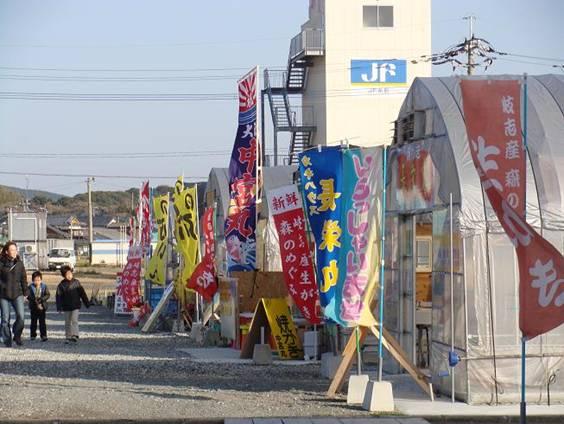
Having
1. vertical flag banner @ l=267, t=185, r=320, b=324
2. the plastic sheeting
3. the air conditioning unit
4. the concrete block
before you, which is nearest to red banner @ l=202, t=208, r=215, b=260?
the concrete block

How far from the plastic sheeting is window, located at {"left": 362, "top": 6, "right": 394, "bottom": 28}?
39.3 meters

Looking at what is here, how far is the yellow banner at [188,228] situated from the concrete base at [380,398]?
11437 mm

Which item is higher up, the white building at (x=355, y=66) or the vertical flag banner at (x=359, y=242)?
the white building at (x=355, y=66)

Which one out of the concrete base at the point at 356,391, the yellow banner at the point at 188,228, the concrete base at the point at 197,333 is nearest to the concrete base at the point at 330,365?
the concrete base at the point at 356,391

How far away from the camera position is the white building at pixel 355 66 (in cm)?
5097

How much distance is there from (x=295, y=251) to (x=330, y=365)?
7.01 ft

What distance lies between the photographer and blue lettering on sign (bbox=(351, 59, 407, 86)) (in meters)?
52.2

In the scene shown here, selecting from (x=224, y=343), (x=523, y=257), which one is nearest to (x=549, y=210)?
(x=523, y=257)

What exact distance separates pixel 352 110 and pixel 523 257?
43406mm

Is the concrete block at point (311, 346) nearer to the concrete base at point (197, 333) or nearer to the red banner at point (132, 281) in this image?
the concrete base at point (197, 333)

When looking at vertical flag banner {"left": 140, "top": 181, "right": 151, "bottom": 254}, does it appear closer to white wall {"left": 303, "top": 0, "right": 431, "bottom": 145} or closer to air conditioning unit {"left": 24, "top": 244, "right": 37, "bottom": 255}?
white wall {"left": 303, "top": 0, "right": 431, "bottom": 145}

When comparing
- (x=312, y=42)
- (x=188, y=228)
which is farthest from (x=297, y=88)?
(x=188, y=228)

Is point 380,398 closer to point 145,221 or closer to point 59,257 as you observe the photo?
point 145,221

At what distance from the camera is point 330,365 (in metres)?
14.9
